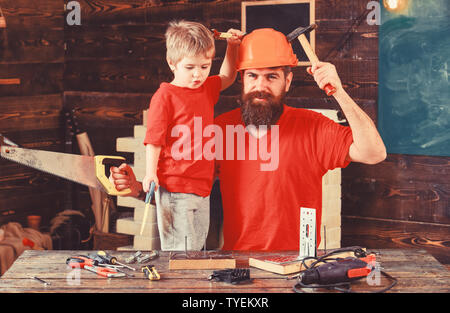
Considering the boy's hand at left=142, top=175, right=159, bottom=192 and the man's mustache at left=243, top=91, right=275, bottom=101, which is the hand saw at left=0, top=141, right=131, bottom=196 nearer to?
the boy's hand at left=142, top=175, right=159, bottom=192

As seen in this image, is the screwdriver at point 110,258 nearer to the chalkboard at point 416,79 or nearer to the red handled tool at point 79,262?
the red handled tool at point 79,262

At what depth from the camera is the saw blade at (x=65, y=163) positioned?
304cm

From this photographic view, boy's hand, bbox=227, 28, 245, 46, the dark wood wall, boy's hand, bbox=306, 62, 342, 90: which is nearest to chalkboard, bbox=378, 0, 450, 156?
the dark wood wall

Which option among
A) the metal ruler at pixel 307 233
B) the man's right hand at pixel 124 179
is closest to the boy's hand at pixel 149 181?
the man's right hand at pixel 124 179

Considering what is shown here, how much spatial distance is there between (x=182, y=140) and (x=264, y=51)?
0.52 metres

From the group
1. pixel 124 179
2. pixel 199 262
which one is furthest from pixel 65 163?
pixel 199 262

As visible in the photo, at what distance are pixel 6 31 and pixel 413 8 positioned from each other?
2253 millimetres

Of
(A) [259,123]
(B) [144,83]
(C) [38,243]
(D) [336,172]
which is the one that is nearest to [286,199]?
(A) [259,123]

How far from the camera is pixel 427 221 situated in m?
3.36

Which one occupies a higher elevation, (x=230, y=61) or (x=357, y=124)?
(x=230, y=61)

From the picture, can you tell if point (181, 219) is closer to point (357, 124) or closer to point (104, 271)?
point (104, 271)

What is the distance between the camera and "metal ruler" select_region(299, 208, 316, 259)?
2.22m

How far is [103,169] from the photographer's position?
9.43 feet
